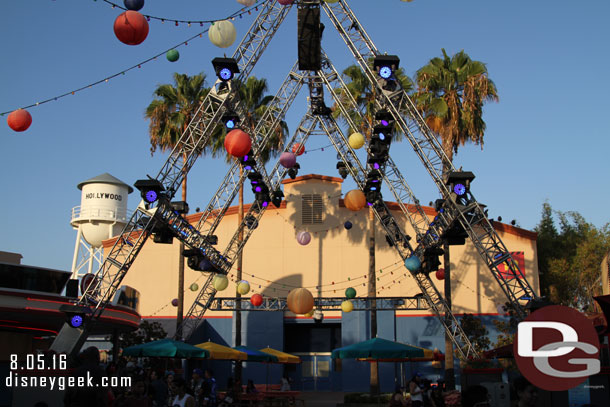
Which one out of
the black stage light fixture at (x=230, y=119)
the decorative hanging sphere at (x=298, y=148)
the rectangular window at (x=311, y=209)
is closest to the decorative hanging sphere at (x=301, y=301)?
the black stage light fixture at (x=230, y=119)

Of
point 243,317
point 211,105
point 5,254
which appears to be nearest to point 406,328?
point 243,317

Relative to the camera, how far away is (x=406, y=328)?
121 ft

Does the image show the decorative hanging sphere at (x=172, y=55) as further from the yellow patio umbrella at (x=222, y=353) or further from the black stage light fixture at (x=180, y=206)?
the yellow patio umbrella at (x=222, y=353)

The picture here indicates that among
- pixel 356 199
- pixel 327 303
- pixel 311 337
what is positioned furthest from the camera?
pixel 311 337

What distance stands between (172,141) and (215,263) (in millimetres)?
7490

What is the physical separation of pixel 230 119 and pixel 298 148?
675 cm

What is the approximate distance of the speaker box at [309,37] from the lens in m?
22.3

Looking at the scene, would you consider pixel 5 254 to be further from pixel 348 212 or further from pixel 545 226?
pixel 545 226

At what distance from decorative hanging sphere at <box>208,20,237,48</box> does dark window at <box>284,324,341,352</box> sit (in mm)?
24325

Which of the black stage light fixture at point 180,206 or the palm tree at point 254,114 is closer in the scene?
the black stage light fixture at point 180,206

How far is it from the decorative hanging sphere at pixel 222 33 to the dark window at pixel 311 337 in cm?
2432

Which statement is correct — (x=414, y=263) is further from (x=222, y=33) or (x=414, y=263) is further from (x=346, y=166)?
(x=222, y=33)

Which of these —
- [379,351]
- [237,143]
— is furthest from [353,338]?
[237,143]

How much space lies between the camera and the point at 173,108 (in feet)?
109
